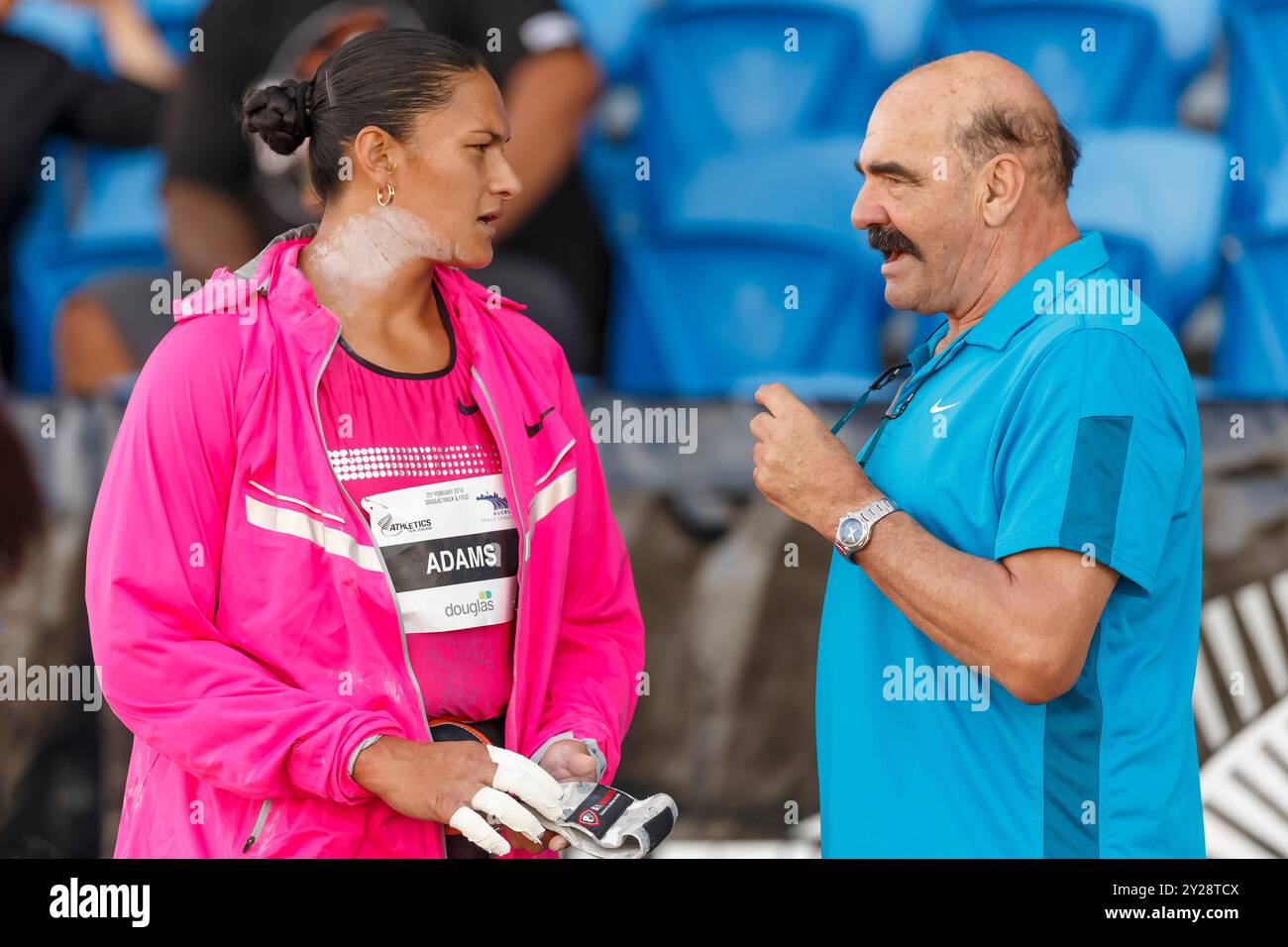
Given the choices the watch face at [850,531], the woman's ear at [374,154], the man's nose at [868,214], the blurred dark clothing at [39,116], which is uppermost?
the blurred dark clothing at [39,116]

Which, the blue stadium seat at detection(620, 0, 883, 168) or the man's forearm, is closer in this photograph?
the man's forearm

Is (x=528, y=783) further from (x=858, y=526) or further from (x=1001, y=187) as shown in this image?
(x=1001, y=187)

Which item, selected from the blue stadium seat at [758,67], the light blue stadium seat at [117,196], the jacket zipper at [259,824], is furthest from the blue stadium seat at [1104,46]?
the jacket zipper at [259,824]

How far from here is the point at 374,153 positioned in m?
1.62

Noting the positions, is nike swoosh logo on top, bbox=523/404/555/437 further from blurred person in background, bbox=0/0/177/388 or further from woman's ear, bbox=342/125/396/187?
blurred person in background, bbox=0/0/177/388

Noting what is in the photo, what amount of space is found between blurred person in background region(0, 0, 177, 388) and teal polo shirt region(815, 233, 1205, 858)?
202 centimetres

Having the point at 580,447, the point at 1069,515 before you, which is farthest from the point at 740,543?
the point at 1069,515

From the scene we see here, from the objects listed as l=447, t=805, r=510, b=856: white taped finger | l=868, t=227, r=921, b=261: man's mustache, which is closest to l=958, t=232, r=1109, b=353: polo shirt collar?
l=868, t=227, r=921, b=261: man's mustache

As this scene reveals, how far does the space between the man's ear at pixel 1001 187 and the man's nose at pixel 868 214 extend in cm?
12

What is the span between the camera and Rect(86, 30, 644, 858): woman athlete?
1.46 meters

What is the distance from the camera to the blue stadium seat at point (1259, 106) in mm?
2959

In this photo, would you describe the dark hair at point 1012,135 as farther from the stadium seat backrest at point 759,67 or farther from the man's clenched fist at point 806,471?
the stadium seat backrest at point 759,67

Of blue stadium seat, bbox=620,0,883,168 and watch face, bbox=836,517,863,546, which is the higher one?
blue stadium seat, bbox=620,0,883,168

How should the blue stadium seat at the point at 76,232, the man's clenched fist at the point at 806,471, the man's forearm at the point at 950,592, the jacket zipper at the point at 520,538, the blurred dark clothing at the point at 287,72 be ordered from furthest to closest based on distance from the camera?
the blue stadium seat at the point at 76,232, the blurred dark clothing at the point at 287,72, the jacket zipper at the point at 520,538, the man's clenched fist at the point at 806,471, the man's forearm at the point at 950,592
